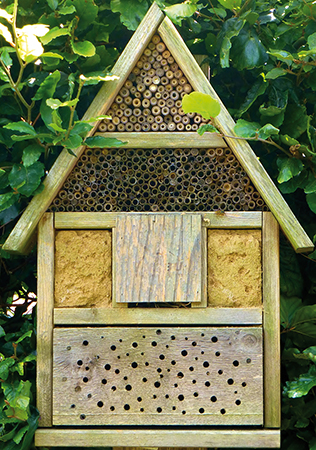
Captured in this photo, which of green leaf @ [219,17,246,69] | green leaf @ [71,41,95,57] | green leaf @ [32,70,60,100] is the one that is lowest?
green leaf @ [32,70,60,100]

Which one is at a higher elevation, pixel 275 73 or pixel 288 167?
pixel 275 73

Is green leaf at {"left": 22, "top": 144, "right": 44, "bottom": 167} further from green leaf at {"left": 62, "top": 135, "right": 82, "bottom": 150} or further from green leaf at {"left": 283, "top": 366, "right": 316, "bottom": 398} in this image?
green leaf at {"left": 283, "top": 366, "right": 316, "bottom": 398}

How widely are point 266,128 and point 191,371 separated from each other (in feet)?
2.43

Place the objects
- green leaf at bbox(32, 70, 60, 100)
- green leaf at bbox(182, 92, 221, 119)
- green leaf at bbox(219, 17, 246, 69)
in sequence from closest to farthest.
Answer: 1. green leaf at bbox(182, 92, 221, 119)
2. green leaf at bbox(32, 70, 60, 100)
3. green leaf at bbox(219, 17, 246, 69)

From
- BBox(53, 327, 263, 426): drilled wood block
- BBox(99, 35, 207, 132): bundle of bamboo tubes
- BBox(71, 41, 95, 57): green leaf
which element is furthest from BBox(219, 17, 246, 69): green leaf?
BBox(53, 327, 263, 426): drilled wood block

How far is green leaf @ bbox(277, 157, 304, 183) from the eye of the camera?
168 centimetres

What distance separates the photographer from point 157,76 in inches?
66.1

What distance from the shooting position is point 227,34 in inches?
69.7

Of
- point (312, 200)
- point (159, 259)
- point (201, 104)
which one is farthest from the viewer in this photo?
point (312, 200)

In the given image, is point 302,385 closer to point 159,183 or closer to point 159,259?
point 159,259

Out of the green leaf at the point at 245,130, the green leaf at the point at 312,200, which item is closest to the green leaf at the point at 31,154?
the green leaf at the point at 245,130

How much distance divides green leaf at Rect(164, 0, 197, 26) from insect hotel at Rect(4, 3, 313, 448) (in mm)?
34

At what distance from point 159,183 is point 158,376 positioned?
22.5 inches

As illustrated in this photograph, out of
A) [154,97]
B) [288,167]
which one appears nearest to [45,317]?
[154,97]
